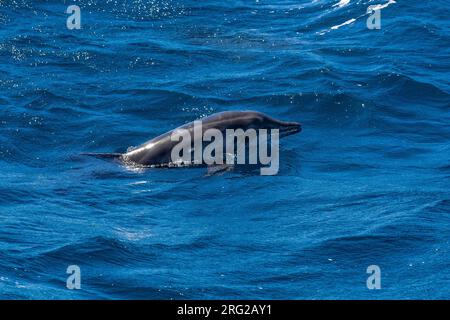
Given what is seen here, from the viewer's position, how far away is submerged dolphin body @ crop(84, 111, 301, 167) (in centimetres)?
1995

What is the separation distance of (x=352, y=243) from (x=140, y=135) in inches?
259

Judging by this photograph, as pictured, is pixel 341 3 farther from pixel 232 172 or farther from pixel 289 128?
pixel 232 172

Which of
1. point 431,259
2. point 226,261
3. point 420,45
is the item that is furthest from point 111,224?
point 420,45

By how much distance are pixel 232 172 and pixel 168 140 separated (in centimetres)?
129

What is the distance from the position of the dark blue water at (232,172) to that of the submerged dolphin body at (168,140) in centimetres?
33

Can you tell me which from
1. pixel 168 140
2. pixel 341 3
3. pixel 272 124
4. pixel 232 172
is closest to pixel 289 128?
pixel 272 124

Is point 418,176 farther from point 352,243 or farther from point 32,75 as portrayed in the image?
point 32,75

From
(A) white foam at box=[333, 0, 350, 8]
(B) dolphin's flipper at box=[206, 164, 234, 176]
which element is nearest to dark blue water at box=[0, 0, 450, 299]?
(B) dolphin's flipper at box=[206, 164, 234, 176]

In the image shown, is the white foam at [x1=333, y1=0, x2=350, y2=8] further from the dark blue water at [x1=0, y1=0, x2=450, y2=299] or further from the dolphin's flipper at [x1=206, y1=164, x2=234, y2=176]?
the dolphin's flipper at [x1=206, y1=164, x2=234, y2=176]

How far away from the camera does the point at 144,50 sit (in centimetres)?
2780

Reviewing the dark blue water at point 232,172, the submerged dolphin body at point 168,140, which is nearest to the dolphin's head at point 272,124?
the submerged dolphin body at point 168,140

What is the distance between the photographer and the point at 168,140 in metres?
20.0

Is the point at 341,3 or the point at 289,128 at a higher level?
the point at 341,3
